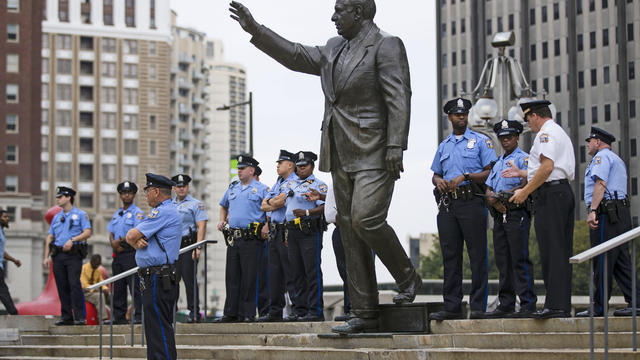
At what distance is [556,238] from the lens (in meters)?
9.58

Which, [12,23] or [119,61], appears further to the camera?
[119,61]

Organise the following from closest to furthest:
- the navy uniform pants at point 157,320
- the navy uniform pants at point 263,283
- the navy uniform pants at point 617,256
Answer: the navy uniform pants at point 157,320 < the navy uniform pants at point 617,256 < the navy uniform pants at point 263,283

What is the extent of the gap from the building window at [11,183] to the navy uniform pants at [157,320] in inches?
2978

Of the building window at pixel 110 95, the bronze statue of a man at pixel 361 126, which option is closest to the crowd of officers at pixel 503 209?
the bronze statue of a man at pixel 361 126

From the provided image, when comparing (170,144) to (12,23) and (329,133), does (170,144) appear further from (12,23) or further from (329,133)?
(329,133)

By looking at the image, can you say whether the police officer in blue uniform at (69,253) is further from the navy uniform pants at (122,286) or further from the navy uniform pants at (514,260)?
the navy uniform pants at (514,260)

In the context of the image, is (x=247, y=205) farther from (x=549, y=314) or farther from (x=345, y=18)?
(x=549, y=314)

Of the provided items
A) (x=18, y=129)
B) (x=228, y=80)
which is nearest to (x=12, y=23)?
(x=18, y=129)

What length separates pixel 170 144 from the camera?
4510 inches

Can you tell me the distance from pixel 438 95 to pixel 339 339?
94.8 m

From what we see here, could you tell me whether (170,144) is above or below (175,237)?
above

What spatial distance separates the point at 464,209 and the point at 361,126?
1983 millimetres

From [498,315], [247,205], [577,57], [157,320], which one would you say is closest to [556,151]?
[498,315]

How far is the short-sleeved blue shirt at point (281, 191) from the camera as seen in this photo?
44.3 ft
